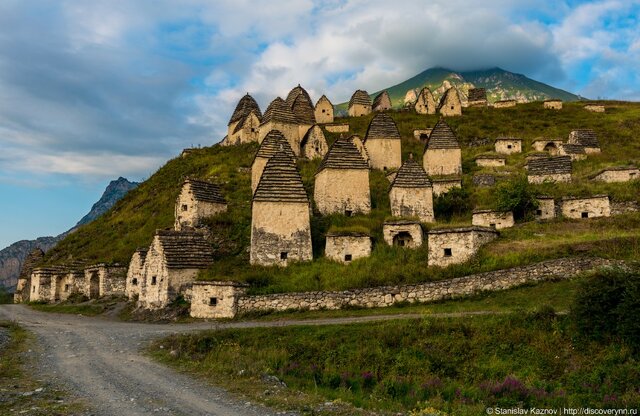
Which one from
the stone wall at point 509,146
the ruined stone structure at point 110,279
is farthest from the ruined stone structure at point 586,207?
the ruined stone structure at point 110,279

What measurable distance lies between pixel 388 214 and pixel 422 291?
38.8 ft

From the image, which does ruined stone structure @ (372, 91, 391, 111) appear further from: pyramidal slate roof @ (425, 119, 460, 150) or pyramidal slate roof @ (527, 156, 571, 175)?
pyramidal slate roof @ (527, 156, 571, 175)

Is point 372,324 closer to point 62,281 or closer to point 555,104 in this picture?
point 62,281

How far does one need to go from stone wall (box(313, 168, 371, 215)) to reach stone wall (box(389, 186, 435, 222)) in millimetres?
2197

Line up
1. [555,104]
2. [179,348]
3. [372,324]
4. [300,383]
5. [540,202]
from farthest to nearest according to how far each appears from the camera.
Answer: [555,104], [540,202], [372,324], [179,348], [300,383]

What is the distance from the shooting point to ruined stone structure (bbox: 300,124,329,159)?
4803cm

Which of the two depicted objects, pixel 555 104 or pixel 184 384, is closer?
pixel 184 384

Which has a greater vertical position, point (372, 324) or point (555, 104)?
point (555, 104)

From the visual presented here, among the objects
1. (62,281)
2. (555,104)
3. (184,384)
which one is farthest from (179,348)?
(555,104)

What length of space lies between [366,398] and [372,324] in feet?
18.5

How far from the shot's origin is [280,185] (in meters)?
28.3

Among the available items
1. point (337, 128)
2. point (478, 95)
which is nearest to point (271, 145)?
point (337, 128)

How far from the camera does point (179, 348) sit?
16125 mm

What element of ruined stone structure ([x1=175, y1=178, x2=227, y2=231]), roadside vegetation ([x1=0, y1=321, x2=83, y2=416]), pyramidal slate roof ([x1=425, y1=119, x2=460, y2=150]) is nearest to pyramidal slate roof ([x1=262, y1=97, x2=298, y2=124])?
pyramidal slate roof ([x1=425, y1=119, x2=460, y2=150])
